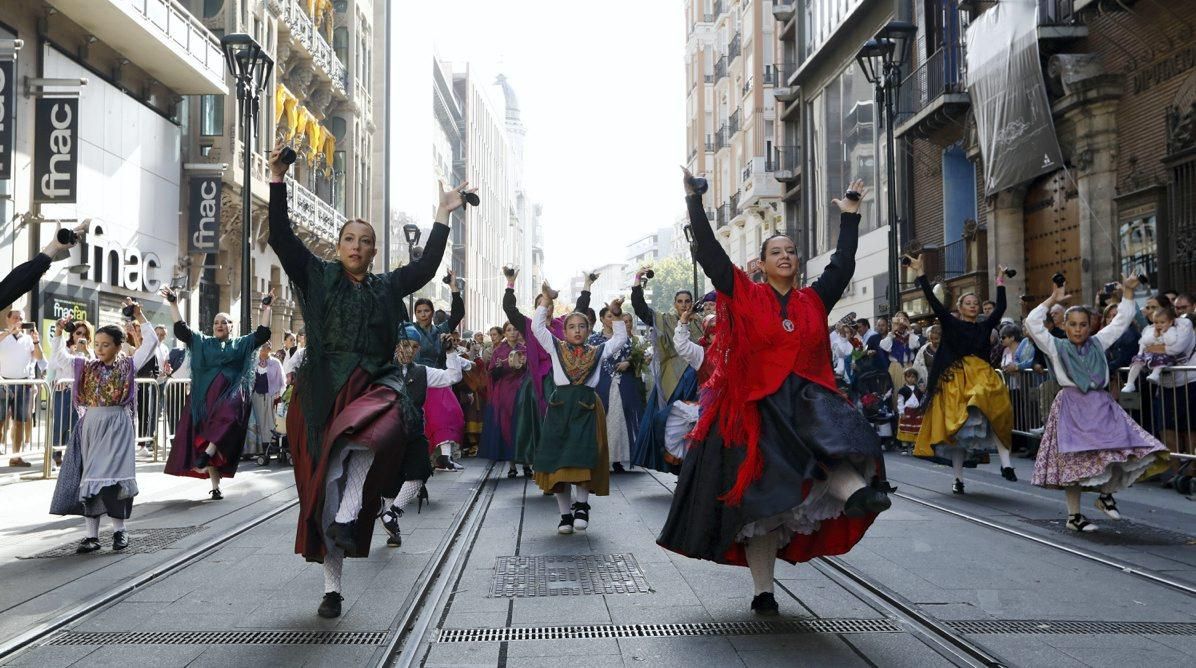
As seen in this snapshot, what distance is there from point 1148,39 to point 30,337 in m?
16.1

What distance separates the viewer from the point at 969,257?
2347 centimetres

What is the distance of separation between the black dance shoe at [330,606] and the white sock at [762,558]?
2.01 m

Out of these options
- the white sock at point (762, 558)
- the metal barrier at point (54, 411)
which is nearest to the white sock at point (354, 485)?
the white sock at point (762, 558)

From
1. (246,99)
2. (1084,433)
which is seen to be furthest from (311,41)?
Answer: (1084,433)

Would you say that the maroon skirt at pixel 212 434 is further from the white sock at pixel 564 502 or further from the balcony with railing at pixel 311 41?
the balcony with railing at pixel 311 41

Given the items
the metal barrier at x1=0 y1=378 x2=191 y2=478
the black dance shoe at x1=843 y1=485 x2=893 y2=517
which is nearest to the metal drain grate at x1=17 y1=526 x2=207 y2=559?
the metal barrier at x1=0 y1=378 x2=191 y2=478

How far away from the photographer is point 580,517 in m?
8.47

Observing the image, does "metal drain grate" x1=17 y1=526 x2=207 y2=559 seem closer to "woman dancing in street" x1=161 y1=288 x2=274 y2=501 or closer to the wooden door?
"woman dancing in street" x1=161 y1=288 x2=274 y2=501

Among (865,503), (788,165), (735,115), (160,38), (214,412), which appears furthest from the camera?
(735,115)

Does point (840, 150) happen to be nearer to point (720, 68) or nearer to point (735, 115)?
point (735, 115)

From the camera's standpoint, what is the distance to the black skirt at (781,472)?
16.8 ft

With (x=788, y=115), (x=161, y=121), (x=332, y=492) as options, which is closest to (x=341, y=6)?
(x=788, y=115)

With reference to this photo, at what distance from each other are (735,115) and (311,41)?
23167 millimetres

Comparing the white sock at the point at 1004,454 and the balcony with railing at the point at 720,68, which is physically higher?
the balcony with railing at the point at 720,68
